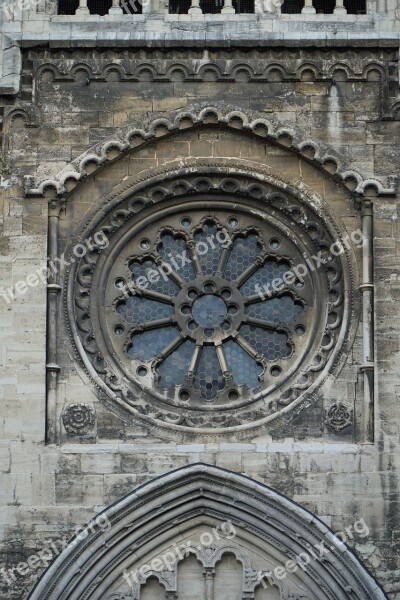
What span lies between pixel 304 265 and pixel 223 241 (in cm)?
103

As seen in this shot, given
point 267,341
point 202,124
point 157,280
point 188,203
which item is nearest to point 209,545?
point 267,341

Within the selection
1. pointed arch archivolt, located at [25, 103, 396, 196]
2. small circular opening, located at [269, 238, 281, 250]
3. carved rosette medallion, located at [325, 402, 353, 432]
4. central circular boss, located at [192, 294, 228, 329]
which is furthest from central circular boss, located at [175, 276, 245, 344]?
pointed arch archivolt, located at [25, 103, 396, 196]

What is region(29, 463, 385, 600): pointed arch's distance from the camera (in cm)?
2727

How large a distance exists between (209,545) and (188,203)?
13.9 feet

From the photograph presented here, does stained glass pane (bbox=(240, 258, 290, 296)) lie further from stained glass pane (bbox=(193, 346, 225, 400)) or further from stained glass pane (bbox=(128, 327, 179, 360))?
stained glass pane (bbox=(128, 327, 179, 360))

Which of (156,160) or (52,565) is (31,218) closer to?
(156,160)

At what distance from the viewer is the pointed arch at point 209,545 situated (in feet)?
89.5

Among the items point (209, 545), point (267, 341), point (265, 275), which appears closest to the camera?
point (209, 545)

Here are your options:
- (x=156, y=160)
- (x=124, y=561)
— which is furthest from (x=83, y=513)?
(x=156, y=160)

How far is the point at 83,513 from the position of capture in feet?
90.2

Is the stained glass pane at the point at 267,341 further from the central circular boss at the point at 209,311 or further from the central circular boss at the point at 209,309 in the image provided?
the central circular boss at the point at 209,311

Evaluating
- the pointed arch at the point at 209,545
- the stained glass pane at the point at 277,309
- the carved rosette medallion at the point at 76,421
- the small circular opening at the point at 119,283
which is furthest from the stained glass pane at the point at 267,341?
the carved rosette medallion at the point at 76,421

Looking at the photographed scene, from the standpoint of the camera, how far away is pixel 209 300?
28.9 meters

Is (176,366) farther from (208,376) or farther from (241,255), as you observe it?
(241,255)
